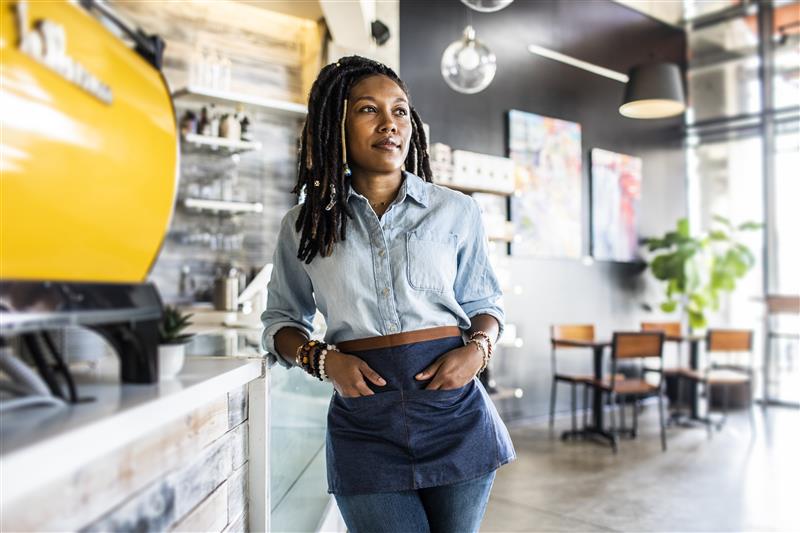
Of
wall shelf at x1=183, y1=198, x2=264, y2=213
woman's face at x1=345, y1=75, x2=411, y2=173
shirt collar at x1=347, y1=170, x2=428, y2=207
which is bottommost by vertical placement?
shirt collar at x1=347, y1=170, x2=428, y2=207

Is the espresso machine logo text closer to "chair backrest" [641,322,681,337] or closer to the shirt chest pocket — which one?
the shirt chest pocket

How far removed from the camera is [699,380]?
5.66 m

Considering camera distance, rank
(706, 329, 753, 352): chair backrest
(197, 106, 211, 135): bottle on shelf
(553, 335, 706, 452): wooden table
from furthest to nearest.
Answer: (706, 329, 753, 352): chair backrest < (553, 335, 706, 452): wooden table < (197, 106, 211, 135): bottle on shelf

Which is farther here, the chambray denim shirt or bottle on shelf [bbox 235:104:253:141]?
bottle on shelf [bbox 235:104:253:141]

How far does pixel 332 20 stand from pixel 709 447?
420 cm

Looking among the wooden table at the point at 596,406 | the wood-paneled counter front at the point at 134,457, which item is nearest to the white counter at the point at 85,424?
the wood-paneled counter front at the point at 134,457

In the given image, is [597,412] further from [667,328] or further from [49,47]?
[49,47]

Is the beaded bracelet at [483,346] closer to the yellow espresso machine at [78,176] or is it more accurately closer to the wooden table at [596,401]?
the yellow espresso machine at [78,176]

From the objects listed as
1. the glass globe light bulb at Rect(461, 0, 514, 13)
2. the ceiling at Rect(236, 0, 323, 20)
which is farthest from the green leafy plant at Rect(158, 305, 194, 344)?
the ceiling at Rect(236, 0, 323, 20)

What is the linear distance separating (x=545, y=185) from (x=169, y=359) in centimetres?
578

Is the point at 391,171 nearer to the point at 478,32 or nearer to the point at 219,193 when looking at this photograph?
the point at 219,193

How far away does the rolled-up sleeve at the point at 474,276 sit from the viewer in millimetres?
1377

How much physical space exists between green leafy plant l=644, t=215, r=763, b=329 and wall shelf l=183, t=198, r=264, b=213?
431 cm

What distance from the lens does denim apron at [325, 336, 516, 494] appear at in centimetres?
122
